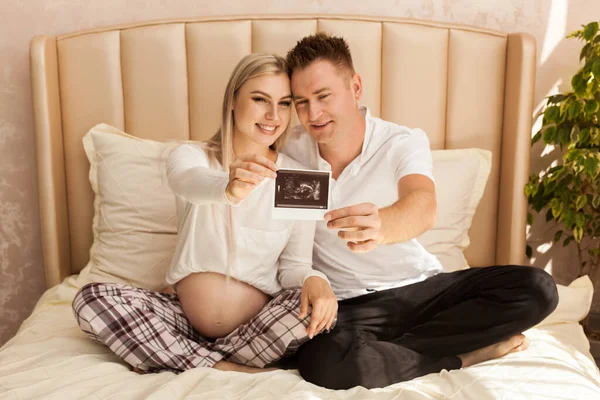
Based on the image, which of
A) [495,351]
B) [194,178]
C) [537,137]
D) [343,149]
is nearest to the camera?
[194,178]

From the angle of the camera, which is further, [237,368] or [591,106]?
[591,106]

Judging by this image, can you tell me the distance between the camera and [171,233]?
6.33 feet

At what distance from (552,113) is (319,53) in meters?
0.91

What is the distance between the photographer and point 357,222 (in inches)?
50.2

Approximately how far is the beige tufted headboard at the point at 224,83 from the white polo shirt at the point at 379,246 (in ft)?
1.41

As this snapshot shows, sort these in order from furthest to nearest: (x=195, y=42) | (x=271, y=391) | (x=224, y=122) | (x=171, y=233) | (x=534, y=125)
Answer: (x=534, y=125), (x=195, y=42), (x=171, y=233), (x=224, y=122), (x=271, y=391)

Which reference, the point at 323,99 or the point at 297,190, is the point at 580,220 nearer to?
the point at 323,99

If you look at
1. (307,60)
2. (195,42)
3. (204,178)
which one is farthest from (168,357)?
(195,42)

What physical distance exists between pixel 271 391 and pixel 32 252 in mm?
1409

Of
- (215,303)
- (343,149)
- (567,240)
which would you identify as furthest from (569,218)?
(215,303)

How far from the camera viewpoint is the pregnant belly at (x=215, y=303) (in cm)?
157

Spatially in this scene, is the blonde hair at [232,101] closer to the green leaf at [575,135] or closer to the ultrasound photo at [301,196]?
the ultrasound photo at [301,196]

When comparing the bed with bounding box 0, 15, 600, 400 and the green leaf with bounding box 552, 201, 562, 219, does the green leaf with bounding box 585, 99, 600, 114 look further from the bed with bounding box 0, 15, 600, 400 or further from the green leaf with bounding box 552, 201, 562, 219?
the green leaf with bounding box 552, 201, 562, 219

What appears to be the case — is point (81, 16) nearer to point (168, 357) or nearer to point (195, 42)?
point (195, 42)
